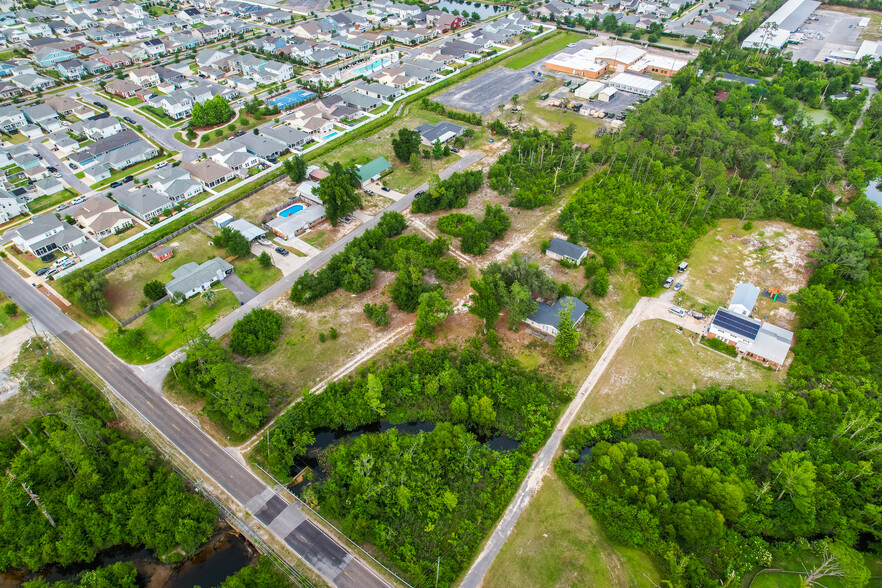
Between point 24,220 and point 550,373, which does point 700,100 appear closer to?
point 550,373

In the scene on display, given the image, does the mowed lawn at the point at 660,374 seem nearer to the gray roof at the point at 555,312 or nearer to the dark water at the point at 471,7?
the gray roof at the point at 555,312

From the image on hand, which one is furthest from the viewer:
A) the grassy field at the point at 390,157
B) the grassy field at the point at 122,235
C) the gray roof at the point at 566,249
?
the grassy field at the point at 390,157

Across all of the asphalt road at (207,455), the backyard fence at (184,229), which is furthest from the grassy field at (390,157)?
the asphalt road at (207,455)

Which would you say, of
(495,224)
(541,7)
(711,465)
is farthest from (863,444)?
(541,7)

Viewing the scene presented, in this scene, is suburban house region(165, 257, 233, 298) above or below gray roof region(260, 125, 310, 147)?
below

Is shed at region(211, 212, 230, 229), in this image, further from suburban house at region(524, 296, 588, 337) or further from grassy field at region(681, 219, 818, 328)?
grassy field at region(681, 219, 818, 328)

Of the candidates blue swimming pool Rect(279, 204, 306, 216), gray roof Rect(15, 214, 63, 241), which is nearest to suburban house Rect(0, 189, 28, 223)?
gray roof Rect(15, 214, 63, 241)
